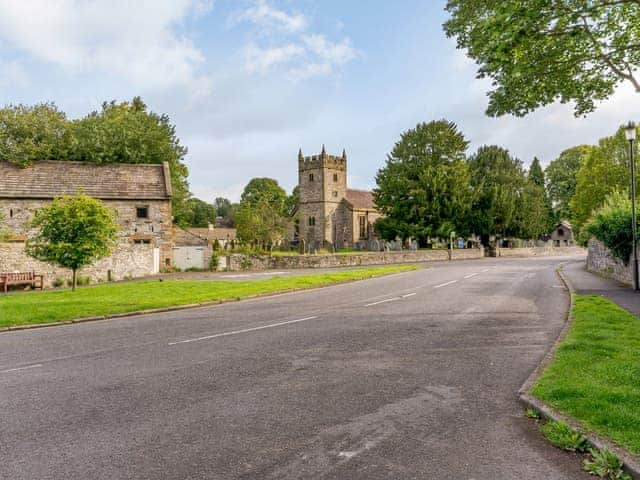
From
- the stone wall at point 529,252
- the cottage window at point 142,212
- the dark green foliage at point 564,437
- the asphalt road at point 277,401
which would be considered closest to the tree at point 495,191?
the stone wall at point 529,252

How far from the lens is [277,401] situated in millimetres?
5992

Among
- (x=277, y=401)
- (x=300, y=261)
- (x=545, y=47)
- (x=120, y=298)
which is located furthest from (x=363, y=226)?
(x=277, y=401)

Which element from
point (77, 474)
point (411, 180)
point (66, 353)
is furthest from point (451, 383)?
point (411, 180)

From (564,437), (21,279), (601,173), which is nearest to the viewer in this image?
(564,437)

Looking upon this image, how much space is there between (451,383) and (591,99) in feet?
31.5

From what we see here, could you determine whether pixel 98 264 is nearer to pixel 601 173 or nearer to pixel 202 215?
pixel 601 173

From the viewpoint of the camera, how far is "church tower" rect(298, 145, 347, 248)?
8312 centimetres

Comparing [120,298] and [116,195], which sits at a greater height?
[116,195]

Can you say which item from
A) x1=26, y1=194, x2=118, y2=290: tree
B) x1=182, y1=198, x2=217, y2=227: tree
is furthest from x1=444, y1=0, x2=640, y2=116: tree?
x1=182, y1=198, x2=217, y2=227: tree

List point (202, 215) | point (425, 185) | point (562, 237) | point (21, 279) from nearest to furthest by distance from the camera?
point (21, 279), point (425, 185), point (562, 237), point (202, 215)

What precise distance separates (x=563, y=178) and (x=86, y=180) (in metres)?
77.9

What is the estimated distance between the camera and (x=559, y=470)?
13.8 ft

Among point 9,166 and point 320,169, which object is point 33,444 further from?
point 320,169

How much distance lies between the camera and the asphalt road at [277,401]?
4312 mm
